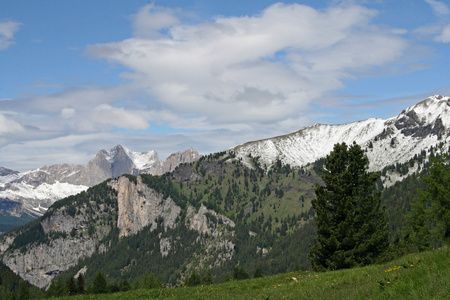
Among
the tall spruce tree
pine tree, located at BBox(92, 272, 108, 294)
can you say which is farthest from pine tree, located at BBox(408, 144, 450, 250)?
pine tree, located at BBox(92, 272, 108, 294)

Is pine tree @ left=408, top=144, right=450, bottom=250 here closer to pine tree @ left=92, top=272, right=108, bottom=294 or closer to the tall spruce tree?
the tall spruce tree

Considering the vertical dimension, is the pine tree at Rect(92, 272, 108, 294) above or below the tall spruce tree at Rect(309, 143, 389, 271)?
below

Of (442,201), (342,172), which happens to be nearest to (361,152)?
(342,172)

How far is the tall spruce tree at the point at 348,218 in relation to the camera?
4309cm

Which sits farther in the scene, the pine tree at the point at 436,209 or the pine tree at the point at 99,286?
the pine tree at the point at 99,286

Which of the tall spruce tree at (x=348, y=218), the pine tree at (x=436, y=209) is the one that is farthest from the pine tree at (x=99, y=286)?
the pine tree at (x=436, y=209)

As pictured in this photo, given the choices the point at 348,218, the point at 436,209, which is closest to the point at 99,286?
the point at 348,218

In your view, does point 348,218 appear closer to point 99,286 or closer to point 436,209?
point 436,209

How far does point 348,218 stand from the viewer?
144ft

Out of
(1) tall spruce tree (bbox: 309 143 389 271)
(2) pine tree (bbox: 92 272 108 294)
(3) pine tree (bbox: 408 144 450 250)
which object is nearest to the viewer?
(1) tall spruce tree (bbox: 309 143 389 271)

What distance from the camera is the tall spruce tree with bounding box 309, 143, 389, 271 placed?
43.1 meters

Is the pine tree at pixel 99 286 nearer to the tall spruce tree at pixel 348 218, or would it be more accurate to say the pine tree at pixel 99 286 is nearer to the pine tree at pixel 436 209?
the tall spruce tree at pixel 348 218

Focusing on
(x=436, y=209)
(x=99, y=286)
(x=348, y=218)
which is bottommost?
(x=99, y=286)

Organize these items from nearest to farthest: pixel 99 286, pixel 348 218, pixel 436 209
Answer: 1. pixel 348 218
2. pixel 436 209
3. pixel 99 286
